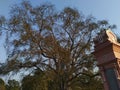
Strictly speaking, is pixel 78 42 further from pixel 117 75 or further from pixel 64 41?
pixel 117 75

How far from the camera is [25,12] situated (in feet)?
72.1

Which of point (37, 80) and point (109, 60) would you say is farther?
point (37, 80)

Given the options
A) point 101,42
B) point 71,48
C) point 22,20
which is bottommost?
point 101,42

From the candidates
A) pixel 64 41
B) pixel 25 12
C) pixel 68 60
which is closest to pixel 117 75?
pixel 68 60

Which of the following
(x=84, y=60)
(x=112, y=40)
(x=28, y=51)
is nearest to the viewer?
(x=112, y=40)

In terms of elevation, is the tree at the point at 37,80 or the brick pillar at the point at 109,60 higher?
the tree at the point at 37,80

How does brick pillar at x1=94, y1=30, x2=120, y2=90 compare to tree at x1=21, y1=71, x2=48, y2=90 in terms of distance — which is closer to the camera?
brick pillar at x1=94, y1=30, x2=120, y2=90

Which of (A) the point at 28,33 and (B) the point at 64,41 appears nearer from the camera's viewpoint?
(A) the point at 28,33

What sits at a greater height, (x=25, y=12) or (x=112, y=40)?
(x=25, y=12)

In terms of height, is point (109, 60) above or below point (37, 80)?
below

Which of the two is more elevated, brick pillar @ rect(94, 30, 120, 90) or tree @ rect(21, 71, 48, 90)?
tree @ rect(21, 71, 48, 90)

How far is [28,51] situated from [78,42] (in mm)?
5767

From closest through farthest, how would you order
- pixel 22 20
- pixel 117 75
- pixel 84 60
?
1. pixel 117 75
2. pixel 22 20
3. pixel 84 60

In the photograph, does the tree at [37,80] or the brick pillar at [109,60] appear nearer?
the brick pillar at [109,60]
